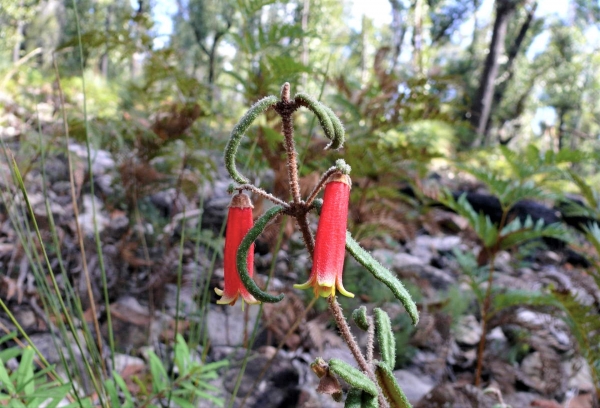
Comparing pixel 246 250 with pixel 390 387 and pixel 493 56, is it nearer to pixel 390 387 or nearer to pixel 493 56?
pixel 390 387

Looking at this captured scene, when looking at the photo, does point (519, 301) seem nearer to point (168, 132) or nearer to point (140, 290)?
point (140, 290)

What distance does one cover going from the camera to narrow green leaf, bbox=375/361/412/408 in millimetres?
983

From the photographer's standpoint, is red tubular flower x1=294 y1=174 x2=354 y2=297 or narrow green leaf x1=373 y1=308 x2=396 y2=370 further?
narrow green leaf x1=373 y1=308 x2=396 y2=370

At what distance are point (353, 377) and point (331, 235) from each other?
0.28 m

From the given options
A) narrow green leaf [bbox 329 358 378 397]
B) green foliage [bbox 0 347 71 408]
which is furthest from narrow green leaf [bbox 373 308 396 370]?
green foliage [bbox 0 347 71 408]

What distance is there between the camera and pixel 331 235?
3.04 ft

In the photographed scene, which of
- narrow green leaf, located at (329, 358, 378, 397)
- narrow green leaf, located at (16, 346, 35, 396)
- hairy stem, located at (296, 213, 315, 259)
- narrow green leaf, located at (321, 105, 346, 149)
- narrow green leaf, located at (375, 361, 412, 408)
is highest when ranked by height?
narrow green leaf, located at (321, 105, 346, 149)

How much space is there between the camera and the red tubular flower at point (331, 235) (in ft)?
3.02

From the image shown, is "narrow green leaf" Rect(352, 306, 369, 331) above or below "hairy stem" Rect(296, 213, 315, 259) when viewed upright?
below

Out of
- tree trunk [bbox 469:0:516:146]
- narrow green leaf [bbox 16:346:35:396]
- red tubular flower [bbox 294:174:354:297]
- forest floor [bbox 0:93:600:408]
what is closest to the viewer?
red tubular flower [bbox 294:174:354:297]

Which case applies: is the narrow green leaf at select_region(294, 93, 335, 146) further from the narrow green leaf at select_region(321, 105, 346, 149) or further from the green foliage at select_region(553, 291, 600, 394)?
the green foliage at select_region(553, 291, 600, 394)

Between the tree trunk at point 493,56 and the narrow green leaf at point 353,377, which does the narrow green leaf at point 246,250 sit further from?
the tree trunk at point 493,56

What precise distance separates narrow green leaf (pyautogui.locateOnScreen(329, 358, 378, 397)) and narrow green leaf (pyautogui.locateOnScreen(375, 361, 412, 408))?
2.8 inches

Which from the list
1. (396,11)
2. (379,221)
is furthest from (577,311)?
(396,11)
